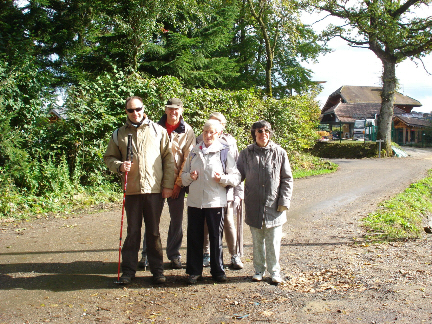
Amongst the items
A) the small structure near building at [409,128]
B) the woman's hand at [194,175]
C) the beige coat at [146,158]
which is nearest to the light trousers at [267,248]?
the woman's hand at [194,175]

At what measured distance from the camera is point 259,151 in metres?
5.06

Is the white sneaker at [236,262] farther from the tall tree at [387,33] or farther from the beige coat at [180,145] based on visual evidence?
the tall tree at [387,33]

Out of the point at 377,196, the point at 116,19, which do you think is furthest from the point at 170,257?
the point at 116,19

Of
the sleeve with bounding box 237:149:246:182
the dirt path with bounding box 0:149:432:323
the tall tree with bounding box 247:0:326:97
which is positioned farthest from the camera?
the tall tree with bounding box 247:0:326:97

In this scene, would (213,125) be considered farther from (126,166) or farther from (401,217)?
(401,217)

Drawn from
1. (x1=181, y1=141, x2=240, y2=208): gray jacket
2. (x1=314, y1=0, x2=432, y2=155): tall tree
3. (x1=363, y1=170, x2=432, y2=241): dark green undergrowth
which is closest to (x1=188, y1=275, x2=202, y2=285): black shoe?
(x1=181, y1=141, x2=240, y2=208): gray jacket

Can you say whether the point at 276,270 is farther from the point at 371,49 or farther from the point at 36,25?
the point at 371,49

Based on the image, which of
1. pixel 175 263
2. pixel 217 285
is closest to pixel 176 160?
pixel 175 263

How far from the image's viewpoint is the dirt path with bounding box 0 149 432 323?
13.0 ft

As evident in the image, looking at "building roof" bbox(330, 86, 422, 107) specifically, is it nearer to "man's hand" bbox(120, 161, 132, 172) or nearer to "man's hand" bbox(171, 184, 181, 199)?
"man's hand" bbox(171, 184, 181, 199)

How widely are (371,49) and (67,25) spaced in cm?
1868

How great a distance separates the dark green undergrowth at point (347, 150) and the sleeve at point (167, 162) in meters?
23.8

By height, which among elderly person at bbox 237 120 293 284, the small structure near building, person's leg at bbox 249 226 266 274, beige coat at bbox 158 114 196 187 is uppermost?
the small structure near building

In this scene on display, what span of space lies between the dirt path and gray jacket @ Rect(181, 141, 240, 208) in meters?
0.99
